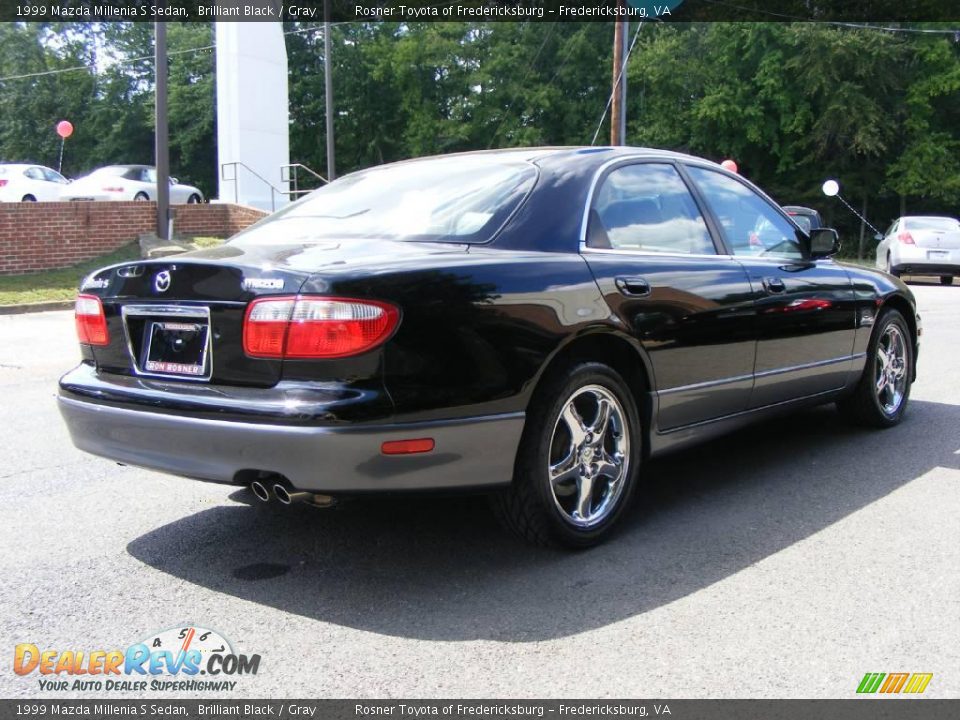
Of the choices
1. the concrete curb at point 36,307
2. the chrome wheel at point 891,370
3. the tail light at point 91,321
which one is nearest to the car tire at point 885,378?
the chrome wheel at point 891,370

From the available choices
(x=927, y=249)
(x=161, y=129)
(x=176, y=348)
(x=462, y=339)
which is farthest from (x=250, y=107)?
(x=462, y=339)

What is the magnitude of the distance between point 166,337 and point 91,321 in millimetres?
490

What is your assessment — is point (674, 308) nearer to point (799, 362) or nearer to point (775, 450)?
point (799, 362)

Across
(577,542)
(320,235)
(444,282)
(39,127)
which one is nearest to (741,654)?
(577,542)

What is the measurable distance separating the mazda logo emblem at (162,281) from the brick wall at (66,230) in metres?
14.8

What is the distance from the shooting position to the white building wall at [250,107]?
2416 centimetres

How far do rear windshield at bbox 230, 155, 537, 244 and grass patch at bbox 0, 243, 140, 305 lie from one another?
11.4m

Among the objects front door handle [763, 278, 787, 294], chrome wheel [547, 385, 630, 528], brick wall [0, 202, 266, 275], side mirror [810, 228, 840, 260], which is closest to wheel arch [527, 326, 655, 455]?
chrome wheel [547, 385, 630, 528]

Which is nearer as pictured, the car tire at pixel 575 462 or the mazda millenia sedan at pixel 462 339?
the mazda millenia sedan at pixel 462 339

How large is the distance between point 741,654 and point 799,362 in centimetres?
241

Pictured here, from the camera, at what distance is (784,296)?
490 centimetres

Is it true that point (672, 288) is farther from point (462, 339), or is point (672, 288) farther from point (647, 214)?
point (462, 339)

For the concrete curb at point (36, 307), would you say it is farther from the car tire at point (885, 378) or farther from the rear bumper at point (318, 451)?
the car tire at point (885, 378)

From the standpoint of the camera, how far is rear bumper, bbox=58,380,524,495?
3.11m
